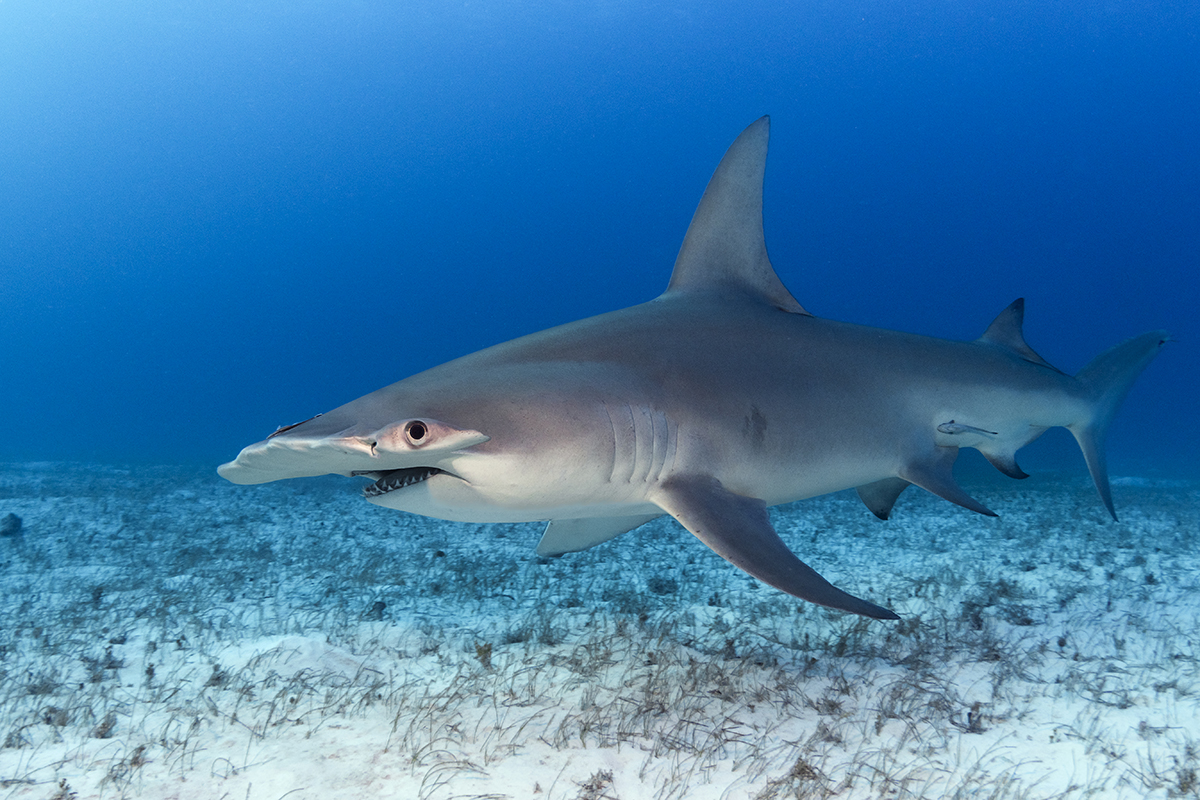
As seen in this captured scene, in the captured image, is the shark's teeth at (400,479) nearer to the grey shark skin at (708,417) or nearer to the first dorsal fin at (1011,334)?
the grey shark skin at (708,417)

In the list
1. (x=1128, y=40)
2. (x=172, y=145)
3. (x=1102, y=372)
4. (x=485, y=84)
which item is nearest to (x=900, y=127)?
(x=1128, y=40)

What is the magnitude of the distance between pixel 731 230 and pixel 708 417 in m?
1.47

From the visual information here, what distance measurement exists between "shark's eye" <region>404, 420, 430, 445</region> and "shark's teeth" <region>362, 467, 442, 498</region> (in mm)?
363

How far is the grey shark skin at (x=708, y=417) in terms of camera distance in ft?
Answer: 6.91

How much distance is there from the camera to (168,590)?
477 centimetres

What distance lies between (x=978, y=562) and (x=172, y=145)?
124 m

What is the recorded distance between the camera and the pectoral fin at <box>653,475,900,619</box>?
2.09 metres

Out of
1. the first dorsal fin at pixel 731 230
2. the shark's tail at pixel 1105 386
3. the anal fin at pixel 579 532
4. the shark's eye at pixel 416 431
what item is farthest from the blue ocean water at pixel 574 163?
the shark's eye at pixel 416 431

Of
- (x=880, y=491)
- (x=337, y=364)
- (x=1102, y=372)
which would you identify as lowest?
(x=880, y=491)

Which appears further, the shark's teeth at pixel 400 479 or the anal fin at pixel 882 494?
the anal fin at pixel 882 494

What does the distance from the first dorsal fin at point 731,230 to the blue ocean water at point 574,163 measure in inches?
3030

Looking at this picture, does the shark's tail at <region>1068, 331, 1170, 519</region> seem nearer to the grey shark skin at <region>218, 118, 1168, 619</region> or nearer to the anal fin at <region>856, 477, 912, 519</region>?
the grey shark skin at <region>218, 118, 1168, 619</region>

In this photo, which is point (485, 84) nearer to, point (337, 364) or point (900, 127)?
point (900, 127)

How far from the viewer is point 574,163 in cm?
10762
